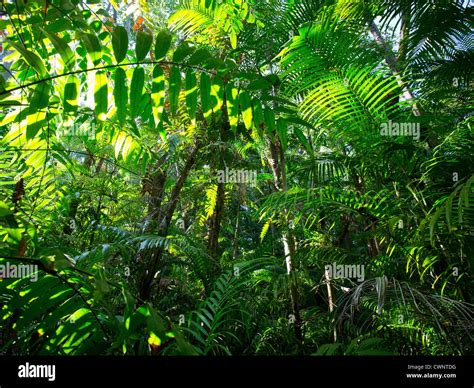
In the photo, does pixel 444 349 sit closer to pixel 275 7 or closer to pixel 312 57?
pixel 312 57

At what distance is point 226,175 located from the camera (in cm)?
357

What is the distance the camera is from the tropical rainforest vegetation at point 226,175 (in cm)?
89

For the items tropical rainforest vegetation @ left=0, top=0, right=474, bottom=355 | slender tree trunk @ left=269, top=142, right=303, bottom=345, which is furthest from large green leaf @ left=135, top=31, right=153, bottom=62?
slender tree trunk @ left=269, top=142, right=303, bottom=345

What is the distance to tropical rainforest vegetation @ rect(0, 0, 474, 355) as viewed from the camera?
2.93 feet

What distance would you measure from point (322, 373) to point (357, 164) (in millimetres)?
1436

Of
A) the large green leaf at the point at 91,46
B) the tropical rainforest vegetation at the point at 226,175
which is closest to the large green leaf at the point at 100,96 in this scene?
the tropical rainforest vegetation at the point at 226,175

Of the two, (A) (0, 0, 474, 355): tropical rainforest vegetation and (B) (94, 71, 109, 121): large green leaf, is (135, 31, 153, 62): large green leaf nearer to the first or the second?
(A) (0, 0, 474, 355): tropical rainforest vegetation

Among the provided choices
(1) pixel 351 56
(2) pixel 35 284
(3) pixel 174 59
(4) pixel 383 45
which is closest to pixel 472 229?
(1) pixel 351 56

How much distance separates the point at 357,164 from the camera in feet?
6.79

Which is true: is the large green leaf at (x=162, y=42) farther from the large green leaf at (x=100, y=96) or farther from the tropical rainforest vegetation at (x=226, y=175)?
the large green leaf at (x=100, y=96)

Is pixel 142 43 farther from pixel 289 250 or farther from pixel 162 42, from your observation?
pixel 289 250

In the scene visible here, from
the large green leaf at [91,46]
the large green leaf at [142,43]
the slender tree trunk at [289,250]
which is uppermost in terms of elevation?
the large green leaf at [142,43]

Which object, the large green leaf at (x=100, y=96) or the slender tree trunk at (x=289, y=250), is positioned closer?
the large green leaf at (x=100, y=96)

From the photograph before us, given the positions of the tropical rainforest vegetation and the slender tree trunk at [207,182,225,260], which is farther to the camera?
the slender tree trunk at [207,182,225,260]
